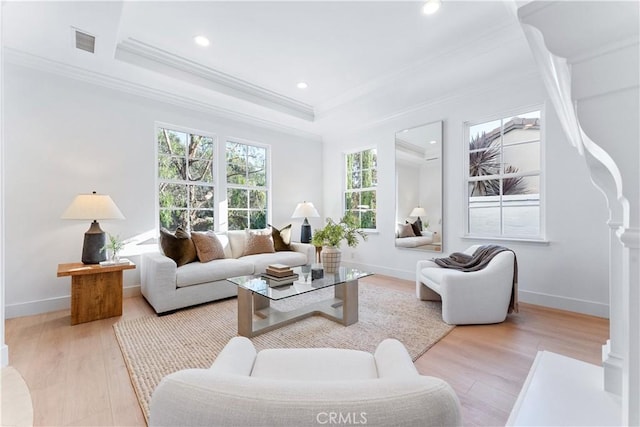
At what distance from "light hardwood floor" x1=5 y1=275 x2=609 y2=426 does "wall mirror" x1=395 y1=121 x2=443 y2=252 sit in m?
1.51

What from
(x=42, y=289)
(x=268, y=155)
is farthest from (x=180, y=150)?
(x=42, y=289)

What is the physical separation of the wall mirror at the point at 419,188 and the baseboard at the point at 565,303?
1.10 metres

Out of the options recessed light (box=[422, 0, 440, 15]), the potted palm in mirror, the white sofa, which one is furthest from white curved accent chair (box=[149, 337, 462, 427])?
recessed light (box=[422, 0, 440, 15])

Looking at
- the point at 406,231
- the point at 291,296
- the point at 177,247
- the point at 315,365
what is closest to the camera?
the point at 315,365

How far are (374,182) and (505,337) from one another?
119 inches

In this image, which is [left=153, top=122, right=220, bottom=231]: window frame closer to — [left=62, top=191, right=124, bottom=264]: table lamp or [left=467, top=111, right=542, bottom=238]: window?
[left=62, top=191, right=124, bottom=264]: table lamp

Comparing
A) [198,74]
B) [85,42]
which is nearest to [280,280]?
[198,74]

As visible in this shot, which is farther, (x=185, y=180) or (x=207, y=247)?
(x=185, y=180)

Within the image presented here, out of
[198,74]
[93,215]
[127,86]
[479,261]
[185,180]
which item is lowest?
[479,261]

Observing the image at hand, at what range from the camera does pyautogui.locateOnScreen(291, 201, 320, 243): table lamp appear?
476cm

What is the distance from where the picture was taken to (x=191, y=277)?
294cm

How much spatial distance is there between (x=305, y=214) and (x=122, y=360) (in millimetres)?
3208

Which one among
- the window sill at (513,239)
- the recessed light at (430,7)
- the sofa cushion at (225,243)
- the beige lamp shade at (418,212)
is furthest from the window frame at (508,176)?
the sofa cushion at (225,243)

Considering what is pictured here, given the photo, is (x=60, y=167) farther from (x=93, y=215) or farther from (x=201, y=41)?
(x=201, y=41)
